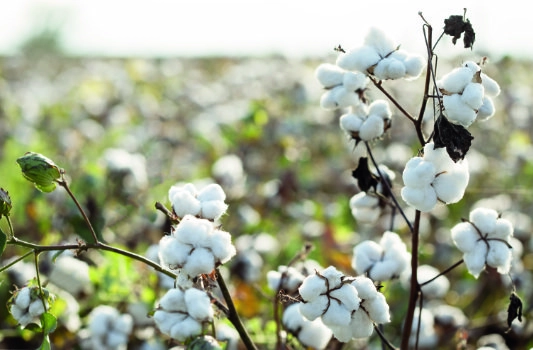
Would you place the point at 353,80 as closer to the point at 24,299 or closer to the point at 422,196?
the point at 422,196

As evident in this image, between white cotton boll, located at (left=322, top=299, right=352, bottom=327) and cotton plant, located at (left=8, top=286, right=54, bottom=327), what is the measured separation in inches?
18.2

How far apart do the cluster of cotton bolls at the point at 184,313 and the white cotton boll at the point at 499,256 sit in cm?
46

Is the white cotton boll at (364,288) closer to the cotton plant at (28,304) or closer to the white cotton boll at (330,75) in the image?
the white cotton boll at (330,75)

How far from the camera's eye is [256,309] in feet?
7.00

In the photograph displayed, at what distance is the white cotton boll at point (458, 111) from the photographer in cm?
103

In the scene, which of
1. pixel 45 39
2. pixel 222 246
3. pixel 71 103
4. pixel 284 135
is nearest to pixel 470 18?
pixel 222 246

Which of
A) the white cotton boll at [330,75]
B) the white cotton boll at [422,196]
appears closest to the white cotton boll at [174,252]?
the white cotton boll at [422,196]

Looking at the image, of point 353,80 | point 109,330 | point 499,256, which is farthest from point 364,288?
point 109,330

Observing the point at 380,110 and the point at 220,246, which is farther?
the point at 380,110

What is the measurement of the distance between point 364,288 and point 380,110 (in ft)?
1.21

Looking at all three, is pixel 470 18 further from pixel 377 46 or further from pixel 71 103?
pixel 71 103

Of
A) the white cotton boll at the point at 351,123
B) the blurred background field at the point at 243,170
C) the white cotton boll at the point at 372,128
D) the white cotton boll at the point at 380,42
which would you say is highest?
the blurred background field at the point at 243,170

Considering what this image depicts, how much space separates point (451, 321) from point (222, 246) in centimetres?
112

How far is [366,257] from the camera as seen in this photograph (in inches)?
52.0
